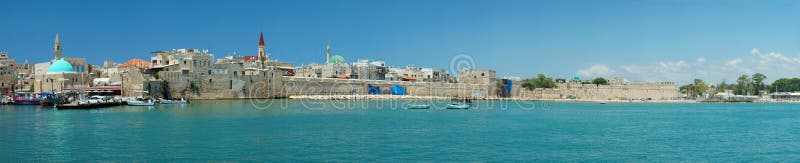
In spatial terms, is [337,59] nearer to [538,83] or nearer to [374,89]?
[374,89]

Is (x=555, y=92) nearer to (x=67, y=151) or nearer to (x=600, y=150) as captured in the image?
(x=600, y=150)

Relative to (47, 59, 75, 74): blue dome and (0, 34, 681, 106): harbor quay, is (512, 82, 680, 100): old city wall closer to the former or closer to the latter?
(0, 34, 681, 106): harbor quay

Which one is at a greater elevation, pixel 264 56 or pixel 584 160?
pixel 264 56

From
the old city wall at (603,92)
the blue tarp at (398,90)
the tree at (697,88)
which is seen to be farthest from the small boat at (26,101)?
the tree at (697,88)

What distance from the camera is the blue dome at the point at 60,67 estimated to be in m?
39.6

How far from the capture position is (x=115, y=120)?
21.1m

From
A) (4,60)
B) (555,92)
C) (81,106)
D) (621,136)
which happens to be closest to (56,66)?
(4,60)

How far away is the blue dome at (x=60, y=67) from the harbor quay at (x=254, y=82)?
0.05 meters

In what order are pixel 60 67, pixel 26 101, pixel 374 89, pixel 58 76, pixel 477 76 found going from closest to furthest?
1. pixel 26 101
2. pixel 58 76
3. pixel 60 67
4. pixel 374 89
5. pixel 477 76

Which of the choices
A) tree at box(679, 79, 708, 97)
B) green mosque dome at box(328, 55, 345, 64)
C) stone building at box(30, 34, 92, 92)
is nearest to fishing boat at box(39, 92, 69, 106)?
stone building at box(30, 34, 92, 92)

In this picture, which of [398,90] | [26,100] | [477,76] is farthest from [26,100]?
[477,76]

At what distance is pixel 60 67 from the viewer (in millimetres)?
39812

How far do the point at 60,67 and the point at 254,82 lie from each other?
11850 millimetres

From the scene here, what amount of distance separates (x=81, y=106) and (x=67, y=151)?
1668 centimetres
